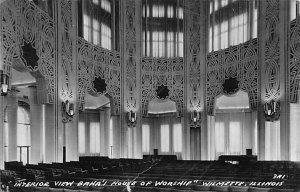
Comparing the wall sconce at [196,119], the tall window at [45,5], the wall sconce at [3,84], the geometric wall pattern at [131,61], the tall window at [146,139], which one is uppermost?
the tall window at [45,5]

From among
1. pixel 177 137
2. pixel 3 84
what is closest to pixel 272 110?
pixel 177 137

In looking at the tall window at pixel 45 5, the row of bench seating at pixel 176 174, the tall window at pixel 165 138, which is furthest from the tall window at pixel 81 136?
the tall window at pixel 45 5

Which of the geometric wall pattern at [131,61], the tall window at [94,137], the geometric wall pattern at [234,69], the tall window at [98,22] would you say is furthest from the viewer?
the tall window at [94,137]

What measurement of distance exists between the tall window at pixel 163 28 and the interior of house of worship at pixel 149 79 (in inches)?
2.9

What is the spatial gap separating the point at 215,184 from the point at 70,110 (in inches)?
459

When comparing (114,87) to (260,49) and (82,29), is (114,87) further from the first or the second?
(260,49)

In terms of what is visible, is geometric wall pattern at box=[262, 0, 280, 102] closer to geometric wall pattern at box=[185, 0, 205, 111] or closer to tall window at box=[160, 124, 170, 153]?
geometric wall pattern at box=[185, 0, 205, 111]

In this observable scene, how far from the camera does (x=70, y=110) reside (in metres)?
18.3

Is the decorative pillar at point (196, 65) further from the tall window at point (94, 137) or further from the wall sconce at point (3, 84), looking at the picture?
the wall sconce at point (3, 84)

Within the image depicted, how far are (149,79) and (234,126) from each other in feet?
26.8

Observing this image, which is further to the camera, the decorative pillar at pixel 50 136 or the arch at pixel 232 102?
the arch at pixel 232 102

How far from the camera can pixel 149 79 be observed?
78.3ft

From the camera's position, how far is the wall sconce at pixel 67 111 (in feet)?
59.3

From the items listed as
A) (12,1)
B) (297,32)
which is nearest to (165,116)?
(297,32)
